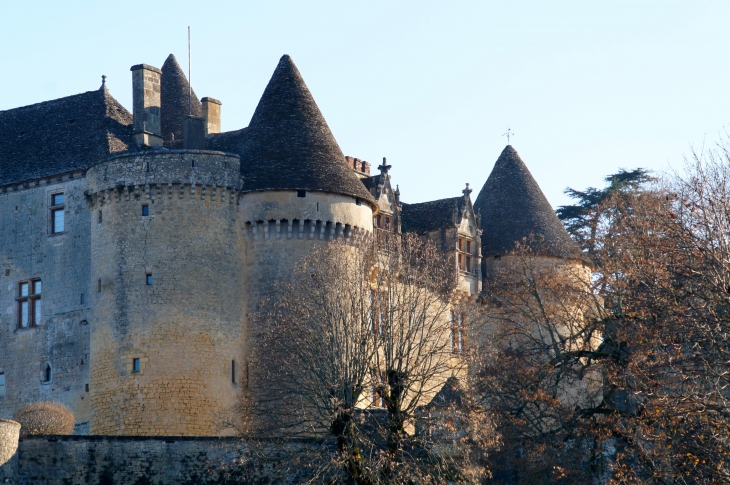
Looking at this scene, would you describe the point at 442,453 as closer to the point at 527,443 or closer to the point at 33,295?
the point at 527,443

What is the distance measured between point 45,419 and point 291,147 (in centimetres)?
968

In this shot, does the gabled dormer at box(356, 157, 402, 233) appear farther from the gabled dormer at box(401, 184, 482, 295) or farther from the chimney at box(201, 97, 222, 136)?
the chimney at box(201, 97, 222, 136)

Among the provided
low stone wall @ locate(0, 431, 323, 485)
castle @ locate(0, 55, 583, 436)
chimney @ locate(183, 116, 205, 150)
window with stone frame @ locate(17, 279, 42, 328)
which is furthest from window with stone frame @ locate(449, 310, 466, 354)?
window with stone frame @ locate(17, 279, 42, 328)

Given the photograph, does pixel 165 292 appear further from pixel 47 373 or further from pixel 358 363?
pixel 358 363

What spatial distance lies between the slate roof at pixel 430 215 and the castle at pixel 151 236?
44.2 inches

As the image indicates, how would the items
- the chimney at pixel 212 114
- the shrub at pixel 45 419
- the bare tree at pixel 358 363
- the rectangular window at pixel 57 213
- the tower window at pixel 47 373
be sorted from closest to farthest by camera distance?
the bare tree at pixel 358 363
the shrub at pixel 45 419
the tower window at pixel 47 373
the rectangular window at pixel 57 213
the chimney at pixel 212 114

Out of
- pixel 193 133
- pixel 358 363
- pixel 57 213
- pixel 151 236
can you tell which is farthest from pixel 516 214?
pixel 358 363

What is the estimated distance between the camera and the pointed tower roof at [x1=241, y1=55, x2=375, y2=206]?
39.5 m

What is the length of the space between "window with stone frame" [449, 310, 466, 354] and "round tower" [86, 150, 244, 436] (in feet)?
18.1

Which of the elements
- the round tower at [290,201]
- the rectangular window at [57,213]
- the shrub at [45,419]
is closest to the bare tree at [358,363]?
the round tower at [290,201]

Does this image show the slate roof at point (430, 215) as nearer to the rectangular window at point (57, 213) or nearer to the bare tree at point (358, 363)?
the bare tree at point (358, 363)

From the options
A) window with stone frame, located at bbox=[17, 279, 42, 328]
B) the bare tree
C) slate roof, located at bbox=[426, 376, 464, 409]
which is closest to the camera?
the bare tree

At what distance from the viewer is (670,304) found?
1006 inches

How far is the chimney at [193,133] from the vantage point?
41.8 meters
